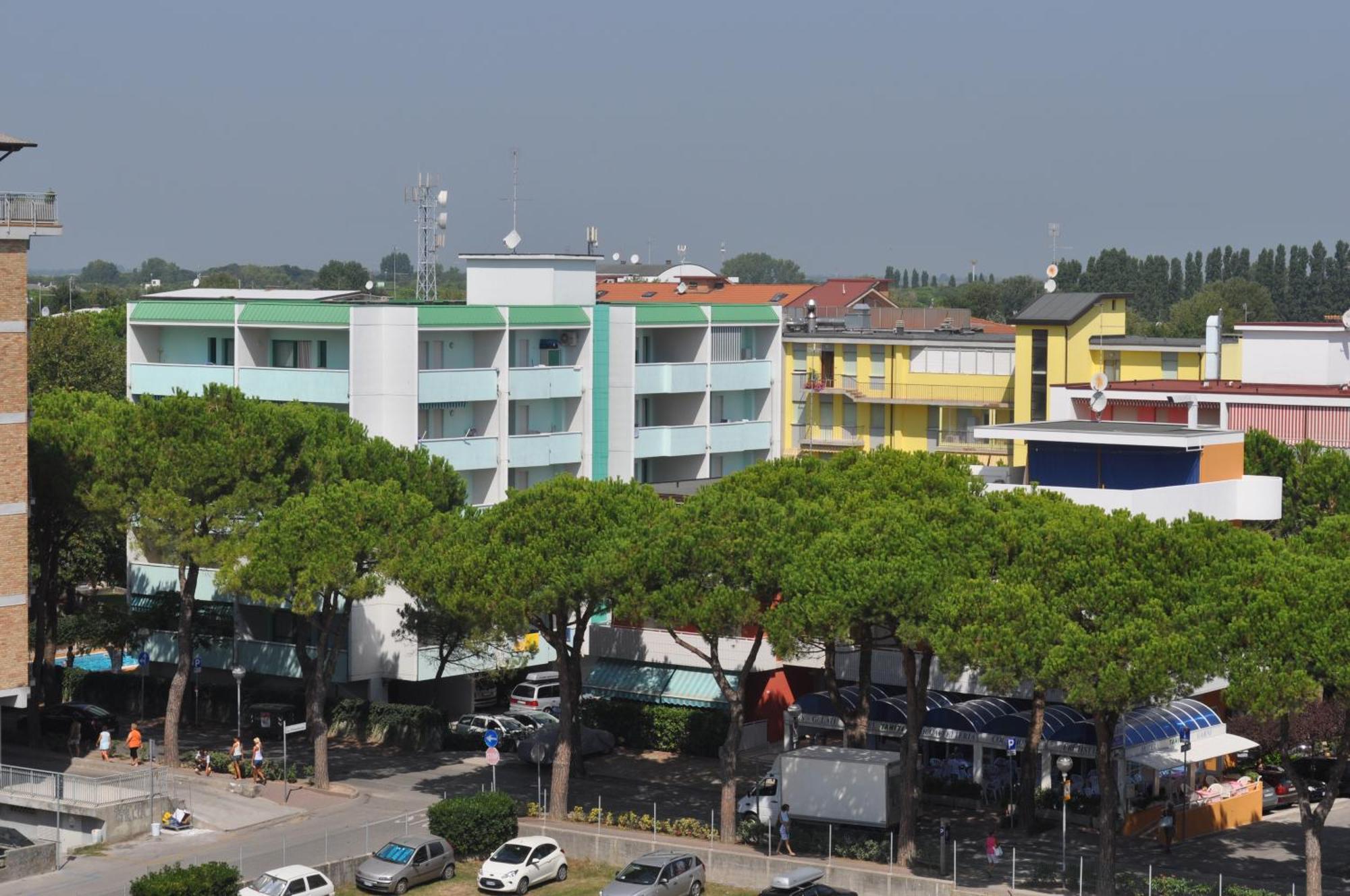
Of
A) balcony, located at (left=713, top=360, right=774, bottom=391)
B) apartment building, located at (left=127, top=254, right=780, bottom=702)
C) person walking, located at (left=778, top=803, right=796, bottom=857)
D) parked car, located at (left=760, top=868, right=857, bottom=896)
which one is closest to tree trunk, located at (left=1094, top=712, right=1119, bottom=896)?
parked car, located at (left=760, top=868, right=857, bottom=896)

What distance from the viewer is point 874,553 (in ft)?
145

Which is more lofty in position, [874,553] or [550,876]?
[874,553]

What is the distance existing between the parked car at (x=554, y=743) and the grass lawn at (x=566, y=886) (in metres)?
10.2

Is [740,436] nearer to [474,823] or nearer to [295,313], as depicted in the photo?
[295,313]

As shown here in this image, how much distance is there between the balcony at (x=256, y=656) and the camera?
65.9m

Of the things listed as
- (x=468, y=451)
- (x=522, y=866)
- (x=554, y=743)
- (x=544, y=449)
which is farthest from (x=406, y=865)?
(x=544, y=449)

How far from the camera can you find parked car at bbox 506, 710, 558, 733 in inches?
2445

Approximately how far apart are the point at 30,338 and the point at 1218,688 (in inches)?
2861

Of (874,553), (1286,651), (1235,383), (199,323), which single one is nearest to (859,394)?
(1235,383)

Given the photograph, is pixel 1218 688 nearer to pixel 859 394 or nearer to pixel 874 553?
pixel 874 553

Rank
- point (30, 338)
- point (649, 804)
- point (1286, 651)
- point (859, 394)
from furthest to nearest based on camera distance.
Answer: point (30, 338) < point (859, 394) < point (649, 804) < point (1286, 651)

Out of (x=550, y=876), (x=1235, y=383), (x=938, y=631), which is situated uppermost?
(x=1235, y=383)

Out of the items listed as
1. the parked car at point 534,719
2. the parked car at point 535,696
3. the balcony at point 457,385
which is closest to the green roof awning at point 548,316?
the balcony at point 457,385

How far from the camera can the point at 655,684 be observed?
6238 centimetres
